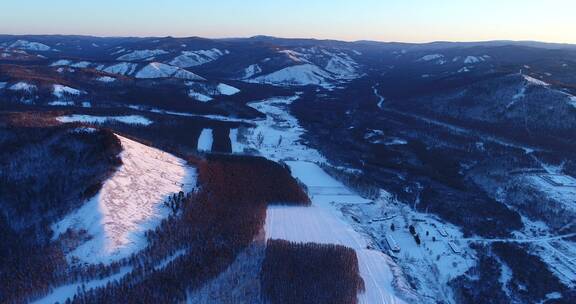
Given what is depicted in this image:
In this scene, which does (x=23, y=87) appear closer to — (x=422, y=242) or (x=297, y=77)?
(x=297, y=77)

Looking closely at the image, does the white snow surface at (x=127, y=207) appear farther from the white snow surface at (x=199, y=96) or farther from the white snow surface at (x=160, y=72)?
the white snow surface at (x=160, y=72)

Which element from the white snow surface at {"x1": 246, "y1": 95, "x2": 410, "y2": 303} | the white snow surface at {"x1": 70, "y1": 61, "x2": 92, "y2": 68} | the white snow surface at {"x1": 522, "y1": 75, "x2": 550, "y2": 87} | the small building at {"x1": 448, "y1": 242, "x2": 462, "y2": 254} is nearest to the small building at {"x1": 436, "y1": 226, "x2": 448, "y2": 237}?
the small building at {"x1": 448, "y1": 242, "x2": 462, "y2": 254}

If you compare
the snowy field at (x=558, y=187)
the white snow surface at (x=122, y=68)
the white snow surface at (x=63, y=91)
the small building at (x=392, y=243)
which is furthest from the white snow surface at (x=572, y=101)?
the white snow surface at (x=122, y=68)

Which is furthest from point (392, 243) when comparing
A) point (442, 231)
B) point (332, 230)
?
point (442, 231)

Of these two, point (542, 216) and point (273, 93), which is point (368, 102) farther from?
point (542, 216)

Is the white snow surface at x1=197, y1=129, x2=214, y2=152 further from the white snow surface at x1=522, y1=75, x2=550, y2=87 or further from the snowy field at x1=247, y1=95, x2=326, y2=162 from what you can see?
the white snow surface at x1=522, y1=75, x2=550, y2=87

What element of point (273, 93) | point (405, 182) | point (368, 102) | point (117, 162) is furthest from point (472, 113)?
point (117, 162)

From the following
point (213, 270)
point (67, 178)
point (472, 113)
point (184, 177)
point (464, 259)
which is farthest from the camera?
point (472, 113)
